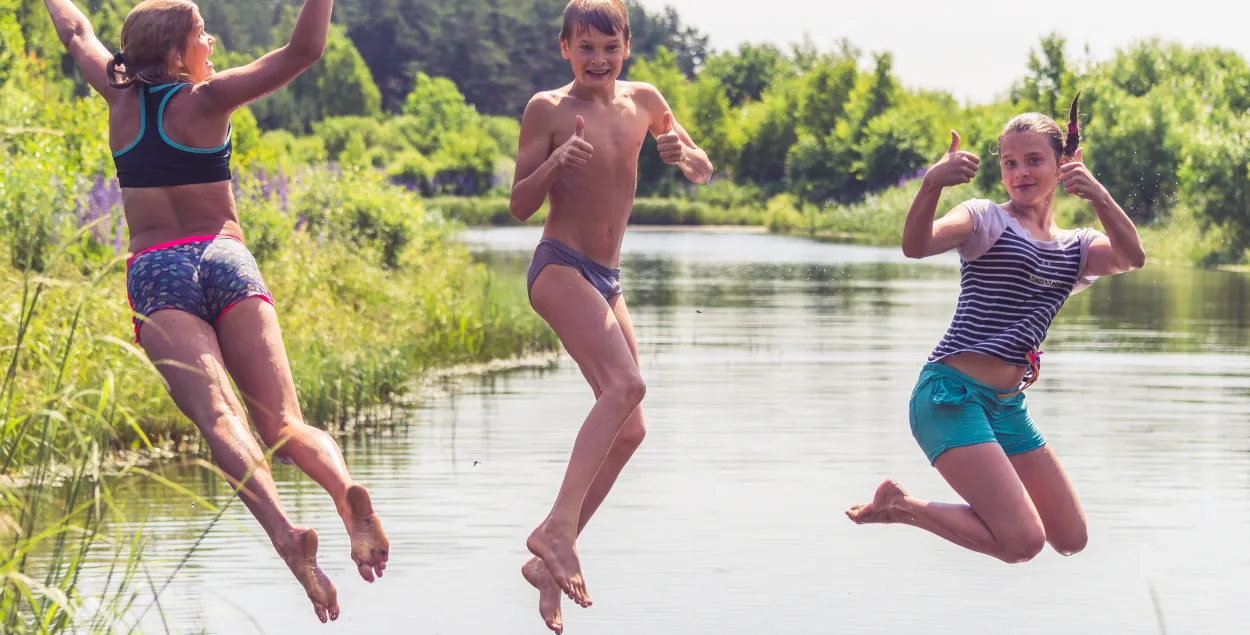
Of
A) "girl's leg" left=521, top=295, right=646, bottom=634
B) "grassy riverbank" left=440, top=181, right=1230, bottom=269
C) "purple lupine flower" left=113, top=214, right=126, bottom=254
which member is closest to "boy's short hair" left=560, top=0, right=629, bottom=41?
"girl's leg" left=521, top=295, right=646, bottom=634

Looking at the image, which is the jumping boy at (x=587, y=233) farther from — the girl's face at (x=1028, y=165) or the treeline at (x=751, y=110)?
the treeline at (x=751, y=110)

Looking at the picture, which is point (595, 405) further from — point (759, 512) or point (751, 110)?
point (751, 110)

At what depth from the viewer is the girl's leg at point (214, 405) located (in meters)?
5.56

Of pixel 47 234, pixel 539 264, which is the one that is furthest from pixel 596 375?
pixel 47 234

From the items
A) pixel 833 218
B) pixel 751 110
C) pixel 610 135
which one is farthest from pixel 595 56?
pixel 751 110

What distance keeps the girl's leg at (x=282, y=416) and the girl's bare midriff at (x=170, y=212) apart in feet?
0.98

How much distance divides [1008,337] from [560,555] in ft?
5.46

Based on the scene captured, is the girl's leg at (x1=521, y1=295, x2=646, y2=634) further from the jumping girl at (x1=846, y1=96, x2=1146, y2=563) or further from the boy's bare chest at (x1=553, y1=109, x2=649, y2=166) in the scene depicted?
the jumping girl at (x1=846, y1=96, x2=1146, y2=563)

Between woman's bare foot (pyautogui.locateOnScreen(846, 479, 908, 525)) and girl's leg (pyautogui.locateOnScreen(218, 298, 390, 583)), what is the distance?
1993 millimetres

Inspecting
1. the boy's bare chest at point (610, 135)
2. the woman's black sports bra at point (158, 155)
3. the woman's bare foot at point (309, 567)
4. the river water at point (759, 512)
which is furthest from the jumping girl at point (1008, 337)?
the woman's black sports bra at point (158, 155)

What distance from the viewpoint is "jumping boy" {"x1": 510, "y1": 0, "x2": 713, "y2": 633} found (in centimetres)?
634

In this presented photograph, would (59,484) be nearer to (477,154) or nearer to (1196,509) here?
(1196,509)

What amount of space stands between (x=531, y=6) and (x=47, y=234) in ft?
376

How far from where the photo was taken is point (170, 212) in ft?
19.2
